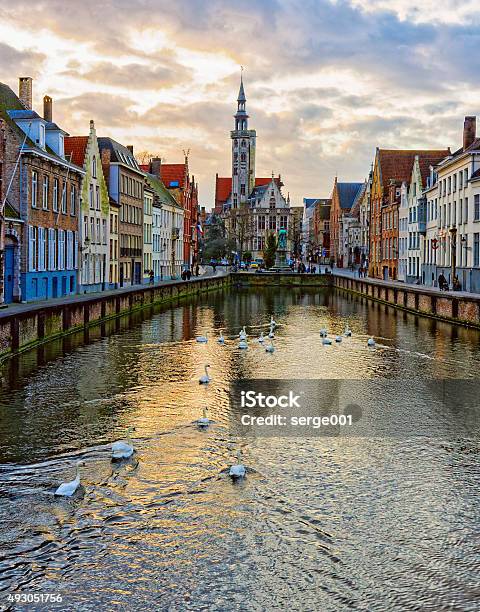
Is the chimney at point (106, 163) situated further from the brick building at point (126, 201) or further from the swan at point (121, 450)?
the swan at point (121, 450)

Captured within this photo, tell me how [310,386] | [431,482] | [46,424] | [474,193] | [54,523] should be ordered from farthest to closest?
[474,193] < [310,386] < [46,424] < [431,482] < [54,523]

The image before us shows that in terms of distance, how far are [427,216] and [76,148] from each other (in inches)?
1247

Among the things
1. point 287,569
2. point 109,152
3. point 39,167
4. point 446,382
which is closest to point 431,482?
point 287,569

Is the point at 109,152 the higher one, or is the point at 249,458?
the point at 109,152

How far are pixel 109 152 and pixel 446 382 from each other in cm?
4538

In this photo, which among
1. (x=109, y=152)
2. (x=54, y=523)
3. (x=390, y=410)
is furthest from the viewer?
(x=109, y=152)

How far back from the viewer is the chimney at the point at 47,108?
53419 millimetres

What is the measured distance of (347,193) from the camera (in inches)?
5871

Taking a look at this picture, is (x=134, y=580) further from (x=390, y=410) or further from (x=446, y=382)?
(x=446, y=382)

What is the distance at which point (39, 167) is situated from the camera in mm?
42219

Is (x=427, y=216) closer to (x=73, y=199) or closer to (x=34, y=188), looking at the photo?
(x=73, y=199)

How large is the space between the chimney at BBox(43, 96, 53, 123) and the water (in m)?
33.7

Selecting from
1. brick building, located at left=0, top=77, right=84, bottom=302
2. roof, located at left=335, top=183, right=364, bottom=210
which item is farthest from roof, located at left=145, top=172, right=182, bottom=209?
roof, located at left=335, top=183, right=364, bottom=210

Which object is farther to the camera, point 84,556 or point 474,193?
point 474,193
